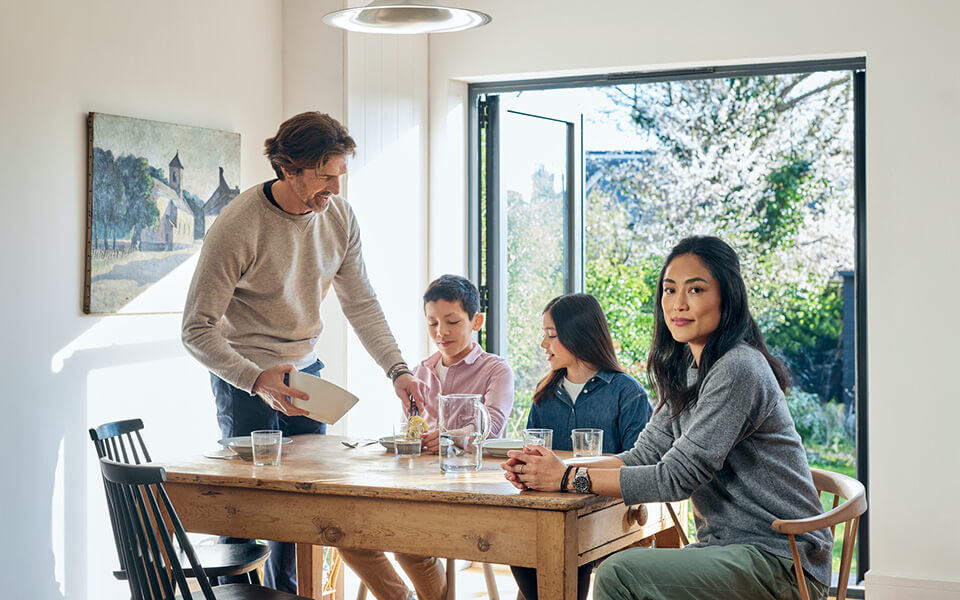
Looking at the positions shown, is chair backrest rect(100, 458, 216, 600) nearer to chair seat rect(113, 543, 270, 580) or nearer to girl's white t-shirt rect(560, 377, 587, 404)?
chair seat rect(113, 543, 270, 580)

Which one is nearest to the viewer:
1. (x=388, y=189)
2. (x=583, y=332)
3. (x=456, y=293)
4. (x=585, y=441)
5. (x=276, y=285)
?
(x=585, y=441)

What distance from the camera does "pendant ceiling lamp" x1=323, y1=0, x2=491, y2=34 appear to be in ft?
8.95

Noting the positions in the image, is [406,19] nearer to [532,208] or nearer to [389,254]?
[389,254]

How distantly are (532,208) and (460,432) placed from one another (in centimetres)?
234

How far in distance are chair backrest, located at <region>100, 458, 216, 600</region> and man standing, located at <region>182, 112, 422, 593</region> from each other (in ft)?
1.67

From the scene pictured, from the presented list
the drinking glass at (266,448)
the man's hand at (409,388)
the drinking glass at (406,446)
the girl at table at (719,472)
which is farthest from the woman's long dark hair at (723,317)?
the drinking glass at (266,448)

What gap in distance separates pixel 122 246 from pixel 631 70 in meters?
1.96

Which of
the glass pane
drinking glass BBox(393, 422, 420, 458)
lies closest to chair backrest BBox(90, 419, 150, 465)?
drinking glass BBox(393, 422, 420, 458)

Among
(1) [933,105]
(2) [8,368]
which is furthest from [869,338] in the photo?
(2) [8,368]

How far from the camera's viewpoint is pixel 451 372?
9.95ft

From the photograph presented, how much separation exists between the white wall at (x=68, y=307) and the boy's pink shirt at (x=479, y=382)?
0.97 m

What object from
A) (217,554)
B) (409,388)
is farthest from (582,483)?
(217,554)

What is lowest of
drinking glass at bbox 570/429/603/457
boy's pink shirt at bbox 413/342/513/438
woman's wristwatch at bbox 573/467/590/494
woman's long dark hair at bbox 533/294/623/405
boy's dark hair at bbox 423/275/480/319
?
woman's wristwatch at bbox 573/467/590/494

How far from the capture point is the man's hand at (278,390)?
7.88 ft
